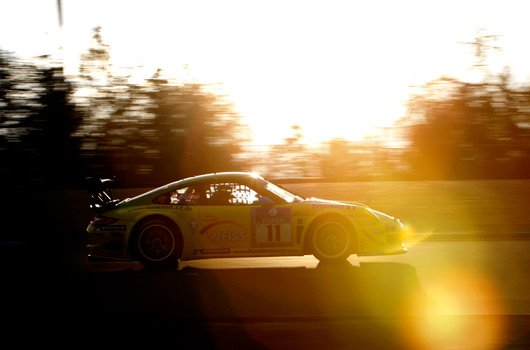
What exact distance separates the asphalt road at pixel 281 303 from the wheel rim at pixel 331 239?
24cm

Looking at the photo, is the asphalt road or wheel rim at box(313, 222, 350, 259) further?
wheel rim at box(313, 222, 350, 259)

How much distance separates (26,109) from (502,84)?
13777mm

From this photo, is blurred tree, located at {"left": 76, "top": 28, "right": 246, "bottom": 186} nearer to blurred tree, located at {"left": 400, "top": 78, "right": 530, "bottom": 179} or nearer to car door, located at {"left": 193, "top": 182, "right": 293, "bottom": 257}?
blurred tree, located at {"left": 400, "top": 78, "right": 530, "bottom": 179}

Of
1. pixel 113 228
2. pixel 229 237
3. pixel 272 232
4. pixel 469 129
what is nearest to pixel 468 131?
pixel 469 129

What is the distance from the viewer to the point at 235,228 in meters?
8.06

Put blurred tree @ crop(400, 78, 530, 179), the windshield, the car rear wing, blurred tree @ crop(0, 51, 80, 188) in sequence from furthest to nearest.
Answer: blurred tree @ crop(400, 78, 530, 179) < blurred tree @ crop(0, 51, 80, 188) < the car rear wing < the windshield

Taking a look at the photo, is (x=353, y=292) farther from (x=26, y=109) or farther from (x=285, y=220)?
(x=26, y=109)

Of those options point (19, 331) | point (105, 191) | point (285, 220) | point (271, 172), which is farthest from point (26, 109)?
point (19, 331)

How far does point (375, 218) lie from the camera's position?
8109 mm

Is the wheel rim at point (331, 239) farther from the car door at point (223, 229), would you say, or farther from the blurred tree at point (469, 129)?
the blurred tree at point (469, 129)

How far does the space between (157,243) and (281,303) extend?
2699 millimetres

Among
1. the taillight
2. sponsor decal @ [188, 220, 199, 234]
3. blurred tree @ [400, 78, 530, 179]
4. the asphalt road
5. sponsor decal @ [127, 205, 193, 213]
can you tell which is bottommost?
the asphalt road

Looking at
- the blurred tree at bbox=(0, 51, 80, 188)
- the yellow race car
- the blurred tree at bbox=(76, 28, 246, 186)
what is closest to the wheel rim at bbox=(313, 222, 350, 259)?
the yellow race car

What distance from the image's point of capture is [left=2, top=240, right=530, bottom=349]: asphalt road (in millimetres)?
4918
